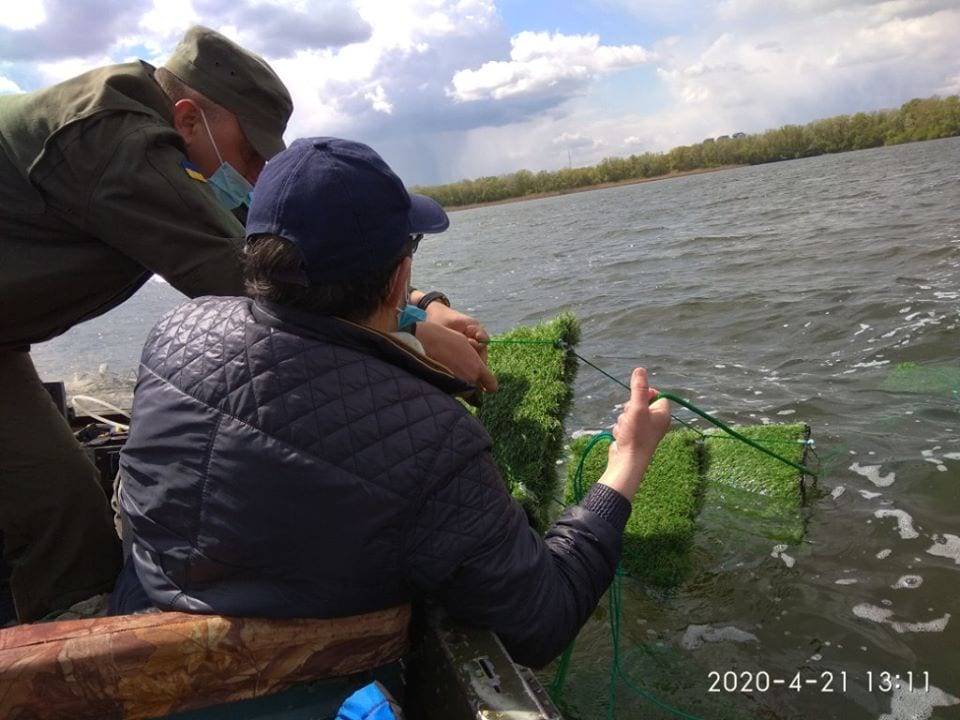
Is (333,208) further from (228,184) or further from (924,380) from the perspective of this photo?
(924,380)

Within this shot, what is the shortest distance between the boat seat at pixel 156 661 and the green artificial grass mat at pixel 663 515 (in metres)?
1.94

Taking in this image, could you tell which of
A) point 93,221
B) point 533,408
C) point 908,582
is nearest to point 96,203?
point 93,221

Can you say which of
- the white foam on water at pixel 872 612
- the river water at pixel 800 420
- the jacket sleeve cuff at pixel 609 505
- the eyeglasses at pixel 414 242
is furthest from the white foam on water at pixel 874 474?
the eyeglasses at pixel 414 242


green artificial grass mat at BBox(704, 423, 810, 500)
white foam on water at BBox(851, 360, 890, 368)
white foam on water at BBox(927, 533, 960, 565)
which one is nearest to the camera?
white foam on water at BBox(927, 533, 960, 565)

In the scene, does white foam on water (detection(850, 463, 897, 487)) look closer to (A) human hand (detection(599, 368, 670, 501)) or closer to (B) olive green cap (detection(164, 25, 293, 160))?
(A) human hand (detection(599, 368, 670, 501))

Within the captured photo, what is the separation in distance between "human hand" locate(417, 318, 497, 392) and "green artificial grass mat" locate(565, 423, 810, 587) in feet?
2.88

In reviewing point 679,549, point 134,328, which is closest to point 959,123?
point 134,328

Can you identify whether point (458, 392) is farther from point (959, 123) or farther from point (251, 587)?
point (959, 123)

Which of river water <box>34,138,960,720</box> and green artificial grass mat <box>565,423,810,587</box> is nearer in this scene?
river water <box>34,138,960,720</box>

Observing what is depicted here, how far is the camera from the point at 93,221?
195 cm

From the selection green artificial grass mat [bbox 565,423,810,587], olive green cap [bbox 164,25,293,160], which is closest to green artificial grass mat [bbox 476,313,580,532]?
green artificial grass mat [bbox 565,423,810,587]

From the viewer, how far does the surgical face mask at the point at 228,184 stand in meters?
2.43

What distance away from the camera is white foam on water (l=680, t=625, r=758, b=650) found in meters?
3.50

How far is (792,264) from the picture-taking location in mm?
12641
